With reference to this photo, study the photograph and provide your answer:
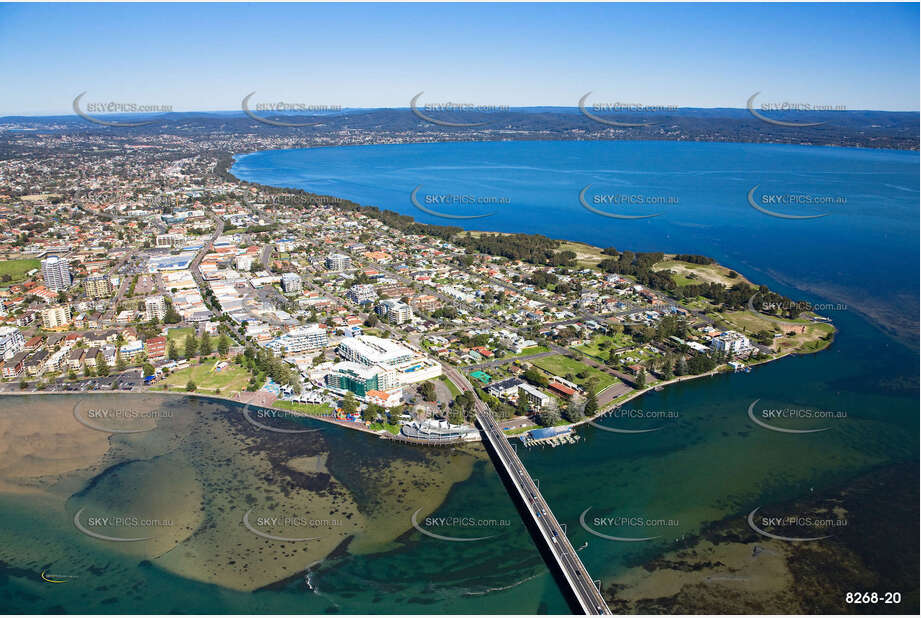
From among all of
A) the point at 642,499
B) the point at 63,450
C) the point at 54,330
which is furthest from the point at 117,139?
the point at 642,499

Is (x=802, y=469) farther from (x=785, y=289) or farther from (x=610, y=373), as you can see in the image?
(x=785, y=289)

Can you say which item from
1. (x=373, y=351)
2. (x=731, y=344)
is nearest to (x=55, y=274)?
Result: (x=373, y=351)

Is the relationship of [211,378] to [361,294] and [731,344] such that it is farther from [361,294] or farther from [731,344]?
[731,344]

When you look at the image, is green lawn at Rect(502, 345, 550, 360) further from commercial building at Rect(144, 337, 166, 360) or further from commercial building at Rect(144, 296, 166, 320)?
commercial building at Rect(144, 296, 166, 320)

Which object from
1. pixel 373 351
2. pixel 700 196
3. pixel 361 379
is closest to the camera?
pixel 361 379

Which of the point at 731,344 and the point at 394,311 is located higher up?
the point at 394,311
